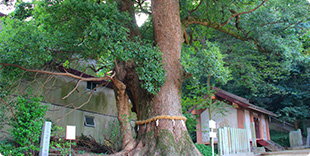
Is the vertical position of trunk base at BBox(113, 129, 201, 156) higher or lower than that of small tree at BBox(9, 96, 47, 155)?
lower

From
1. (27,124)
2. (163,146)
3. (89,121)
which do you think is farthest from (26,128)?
(89,121)

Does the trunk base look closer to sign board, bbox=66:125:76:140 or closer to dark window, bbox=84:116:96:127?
sign board, bbox=66:125:76:140

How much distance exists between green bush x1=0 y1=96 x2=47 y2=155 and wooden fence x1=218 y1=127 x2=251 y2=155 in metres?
6.00

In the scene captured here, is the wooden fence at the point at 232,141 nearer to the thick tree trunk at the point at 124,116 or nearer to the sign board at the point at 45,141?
the thick tree trunk at the point at 124,116

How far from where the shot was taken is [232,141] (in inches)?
378

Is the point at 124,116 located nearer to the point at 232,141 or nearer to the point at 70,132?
the point at 70,132

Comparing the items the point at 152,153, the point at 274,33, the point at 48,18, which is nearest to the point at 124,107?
the point at 152,153

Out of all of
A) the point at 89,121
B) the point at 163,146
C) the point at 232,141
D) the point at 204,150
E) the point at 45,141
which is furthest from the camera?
the point at 89,121

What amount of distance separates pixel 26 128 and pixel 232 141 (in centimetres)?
713

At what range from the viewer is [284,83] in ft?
64.8

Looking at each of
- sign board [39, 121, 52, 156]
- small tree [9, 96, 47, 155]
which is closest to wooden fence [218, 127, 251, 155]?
sign board [39, 121, 52, 156]

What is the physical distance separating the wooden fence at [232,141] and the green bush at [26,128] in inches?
236

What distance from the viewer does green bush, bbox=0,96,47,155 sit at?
6.54 metres

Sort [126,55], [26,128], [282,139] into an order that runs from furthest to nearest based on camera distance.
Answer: [282,139]
[126,55]
[26,128]
